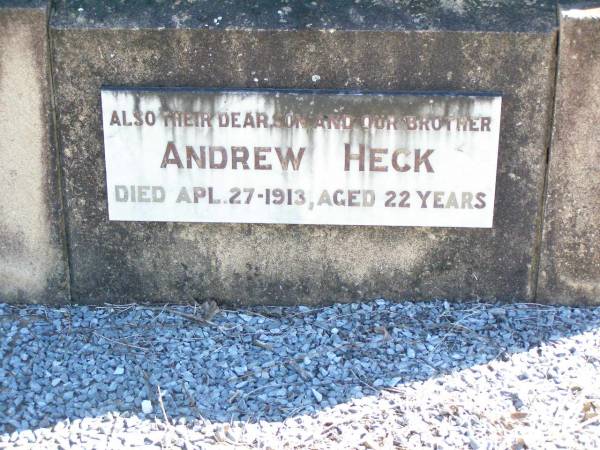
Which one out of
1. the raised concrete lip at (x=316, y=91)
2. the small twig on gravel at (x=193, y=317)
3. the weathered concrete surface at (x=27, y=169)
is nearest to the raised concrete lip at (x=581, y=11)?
the raised concrete lip at (x=316, y=91)

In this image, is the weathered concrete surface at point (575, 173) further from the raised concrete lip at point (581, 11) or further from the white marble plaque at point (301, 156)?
the white marble plaque at point (301, 156)

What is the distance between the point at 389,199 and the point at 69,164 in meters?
1.72

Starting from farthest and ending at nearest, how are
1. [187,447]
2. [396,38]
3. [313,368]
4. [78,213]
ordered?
[78,213] → [396,38] → [313,368] → [187,447]

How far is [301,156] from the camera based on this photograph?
4.04m

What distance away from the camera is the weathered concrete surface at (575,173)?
3924 millimetres

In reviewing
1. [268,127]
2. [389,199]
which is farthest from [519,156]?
[268,127]

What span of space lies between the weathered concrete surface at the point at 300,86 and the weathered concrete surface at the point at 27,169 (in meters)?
0.08

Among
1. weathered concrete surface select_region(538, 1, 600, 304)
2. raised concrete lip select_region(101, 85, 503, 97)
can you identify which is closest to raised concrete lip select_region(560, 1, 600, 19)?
weathered concrete surface select_region(538, 1, 600, 304)

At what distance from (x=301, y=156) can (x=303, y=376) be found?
114 cm

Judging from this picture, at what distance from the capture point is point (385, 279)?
4.24m

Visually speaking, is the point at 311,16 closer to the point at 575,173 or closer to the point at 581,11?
the point at 581,11

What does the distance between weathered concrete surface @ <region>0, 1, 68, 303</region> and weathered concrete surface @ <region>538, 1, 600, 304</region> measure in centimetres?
265

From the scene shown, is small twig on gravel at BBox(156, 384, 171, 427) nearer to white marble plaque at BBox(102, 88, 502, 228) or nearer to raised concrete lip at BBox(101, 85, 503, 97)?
white marble plaque at BBox(102, 88, 502, 228)

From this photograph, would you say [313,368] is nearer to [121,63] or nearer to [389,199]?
[389,199]
